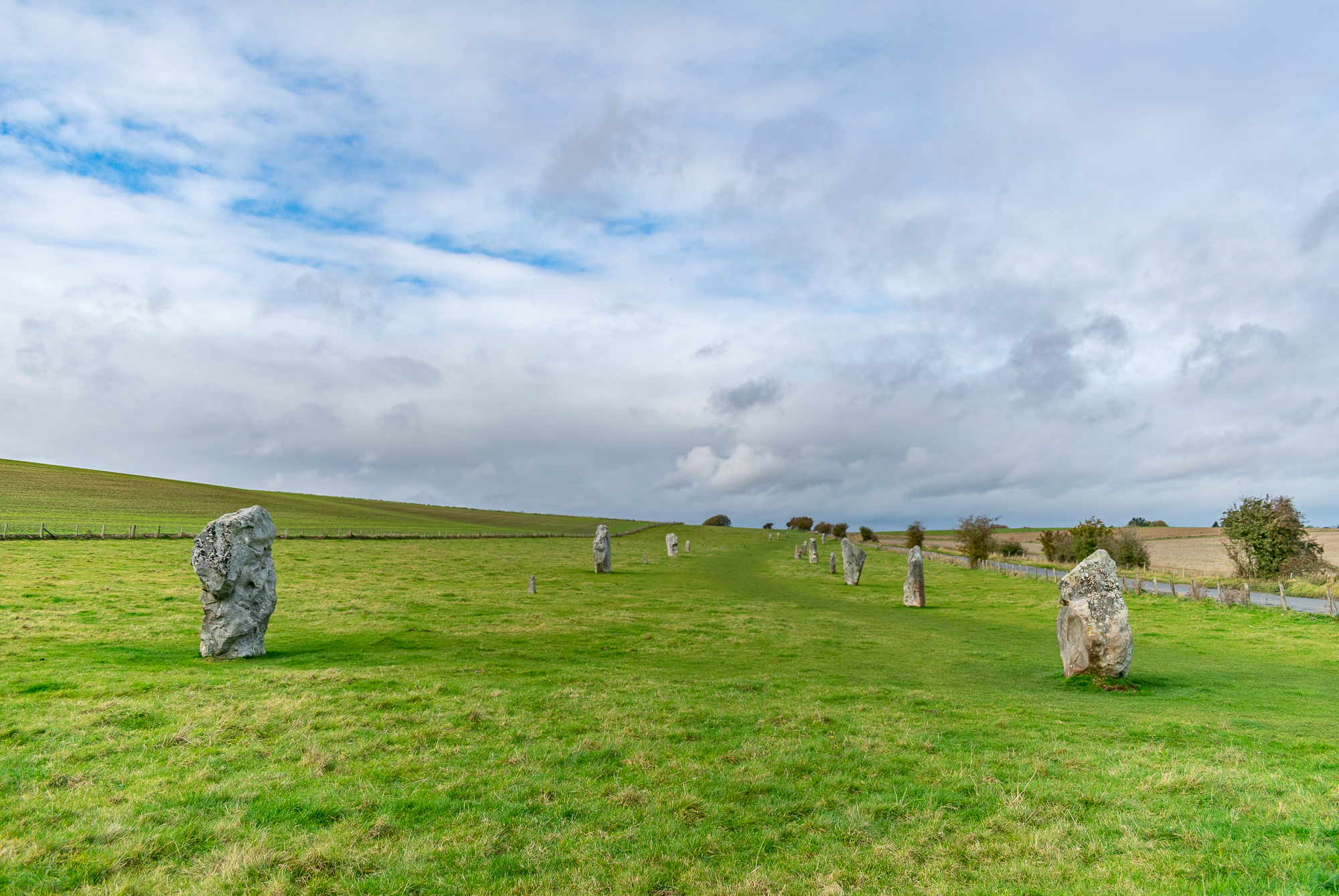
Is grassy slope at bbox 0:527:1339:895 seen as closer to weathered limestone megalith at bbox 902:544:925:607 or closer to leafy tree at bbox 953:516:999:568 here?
weathered limestone megalith at bbox 902:544:925:607

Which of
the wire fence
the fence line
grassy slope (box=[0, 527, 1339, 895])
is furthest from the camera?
the wire fence

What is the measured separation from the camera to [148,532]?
50062mm

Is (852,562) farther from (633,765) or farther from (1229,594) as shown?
(633,765)

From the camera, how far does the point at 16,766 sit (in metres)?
8.69

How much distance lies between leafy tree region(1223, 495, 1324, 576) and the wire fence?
232 feet

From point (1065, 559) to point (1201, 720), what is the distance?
6343 cm

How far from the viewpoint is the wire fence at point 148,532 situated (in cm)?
4319

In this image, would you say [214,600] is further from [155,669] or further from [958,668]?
[958,668]

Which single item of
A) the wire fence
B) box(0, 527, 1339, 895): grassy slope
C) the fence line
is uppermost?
the wire fence

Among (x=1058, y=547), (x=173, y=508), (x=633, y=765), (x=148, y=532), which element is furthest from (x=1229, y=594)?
(x=173, y=508)

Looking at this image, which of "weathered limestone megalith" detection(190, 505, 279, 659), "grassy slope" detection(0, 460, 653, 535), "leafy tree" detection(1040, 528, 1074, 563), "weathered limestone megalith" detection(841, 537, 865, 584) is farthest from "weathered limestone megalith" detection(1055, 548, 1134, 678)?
"grassy slope" detection(0, 460, 653, 535)

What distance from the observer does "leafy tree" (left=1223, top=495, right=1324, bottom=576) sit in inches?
1767

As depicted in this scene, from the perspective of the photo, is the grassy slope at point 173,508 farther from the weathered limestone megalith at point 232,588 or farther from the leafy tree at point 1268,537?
the leafy tree at point 1268,537

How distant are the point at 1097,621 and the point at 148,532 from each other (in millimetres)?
61583
